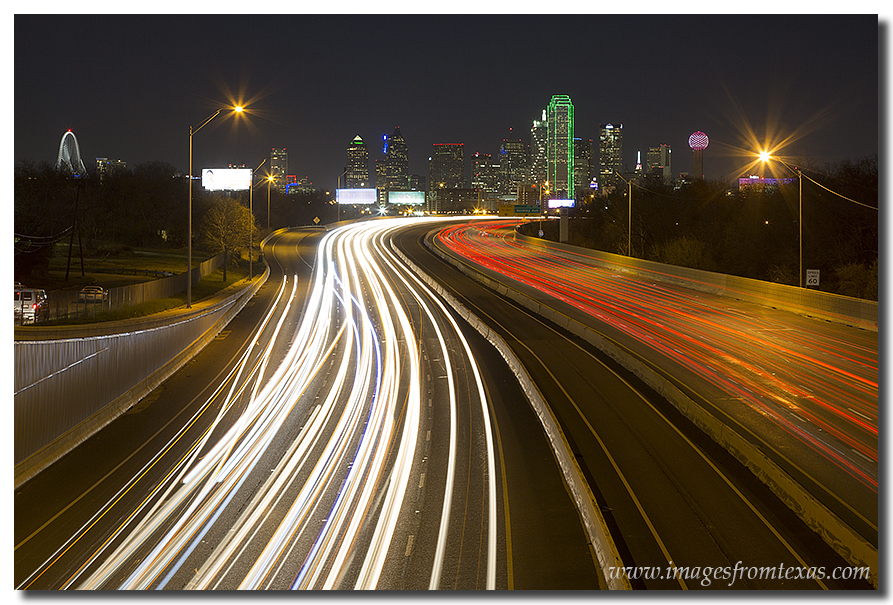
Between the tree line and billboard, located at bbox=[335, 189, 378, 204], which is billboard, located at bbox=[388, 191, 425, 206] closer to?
billboard, located at bbox=[335, 189, 378, 204]

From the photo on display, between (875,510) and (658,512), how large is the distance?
10.6 feet

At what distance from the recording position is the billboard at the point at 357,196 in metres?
137

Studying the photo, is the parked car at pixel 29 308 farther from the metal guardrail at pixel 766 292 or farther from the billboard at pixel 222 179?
the billboard at pixel 222 179

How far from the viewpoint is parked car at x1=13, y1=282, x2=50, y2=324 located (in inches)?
1166

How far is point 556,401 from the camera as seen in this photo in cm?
1842

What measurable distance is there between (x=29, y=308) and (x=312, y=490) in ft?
79.7

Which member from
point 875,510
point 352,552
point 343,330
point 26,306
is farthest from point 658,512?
point 26,306

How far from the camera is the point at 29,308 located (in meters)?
30.5

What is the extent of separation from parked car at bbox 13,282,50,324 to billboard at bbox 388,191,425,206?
453ft

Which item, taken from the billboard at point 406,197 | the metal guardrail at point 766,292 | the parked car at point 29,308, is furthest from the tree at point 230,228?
the billboard at point 406,197

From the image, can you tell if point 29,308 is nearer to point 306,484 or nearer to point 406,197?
point 306,484

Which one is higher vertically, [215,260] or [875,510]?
[215,260]

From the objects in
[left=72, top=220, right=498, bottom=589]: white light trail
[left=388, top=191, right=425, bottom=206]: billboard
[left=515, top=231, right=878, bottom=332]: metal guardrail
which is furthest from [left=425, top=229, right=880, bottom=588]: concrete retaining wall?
[left=388, top=191, right=425, bottom=206]: billboard

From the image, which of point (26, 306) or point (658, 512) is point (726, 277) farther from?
point (26, 306)
